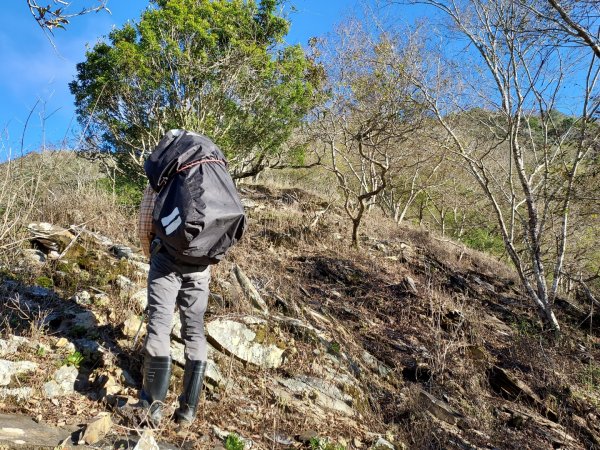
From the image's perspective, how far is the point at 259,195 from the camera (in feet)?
40.8

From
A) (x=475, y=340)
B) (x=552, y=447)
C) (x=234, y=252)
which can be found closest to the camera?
(x=552, y=447)

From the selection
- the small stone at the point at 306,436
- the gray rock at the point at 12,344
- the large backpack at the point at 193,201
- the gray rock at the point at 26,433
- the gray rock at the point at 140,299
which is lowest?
the small stone at the point at 306,436

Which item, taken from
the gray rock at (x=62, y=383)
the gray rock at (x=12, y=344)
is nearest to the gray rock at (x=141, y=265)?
the gray rock at (x=12, y=344)

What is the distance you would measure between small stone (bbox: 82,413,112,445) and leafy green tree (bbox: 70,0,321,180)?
6.89 meters

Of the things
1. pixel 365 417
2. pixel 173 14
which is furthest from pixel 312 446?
pixel 173 14

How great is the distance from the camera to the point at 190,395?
8.27 ft

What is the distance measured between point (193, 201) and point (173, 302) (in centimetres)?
66

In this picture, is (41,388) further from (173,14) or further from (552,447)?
(173,14)

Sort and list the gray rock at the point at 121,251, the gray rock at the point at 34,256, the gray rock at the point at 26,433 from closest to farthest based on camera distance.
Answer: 1. the gray rock at the point at 26,433
2. the gray rock at the point at 34,256
3. the gray rock at the point at 121,251

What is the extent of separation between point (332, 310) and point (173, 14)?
22.2 ft

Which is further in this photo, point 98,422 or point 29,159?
point 29,159

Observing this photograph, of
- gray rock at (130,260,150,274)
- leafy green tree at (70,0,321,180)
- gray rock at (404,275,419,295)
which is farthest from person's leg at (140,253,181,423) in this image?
leafy green tree at (70,0,321,180)

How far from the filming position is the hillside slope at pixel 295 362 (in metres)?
2.69

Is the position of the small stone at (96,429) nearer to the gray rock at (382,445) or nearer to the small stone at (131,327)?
the small stone at (131,327)
